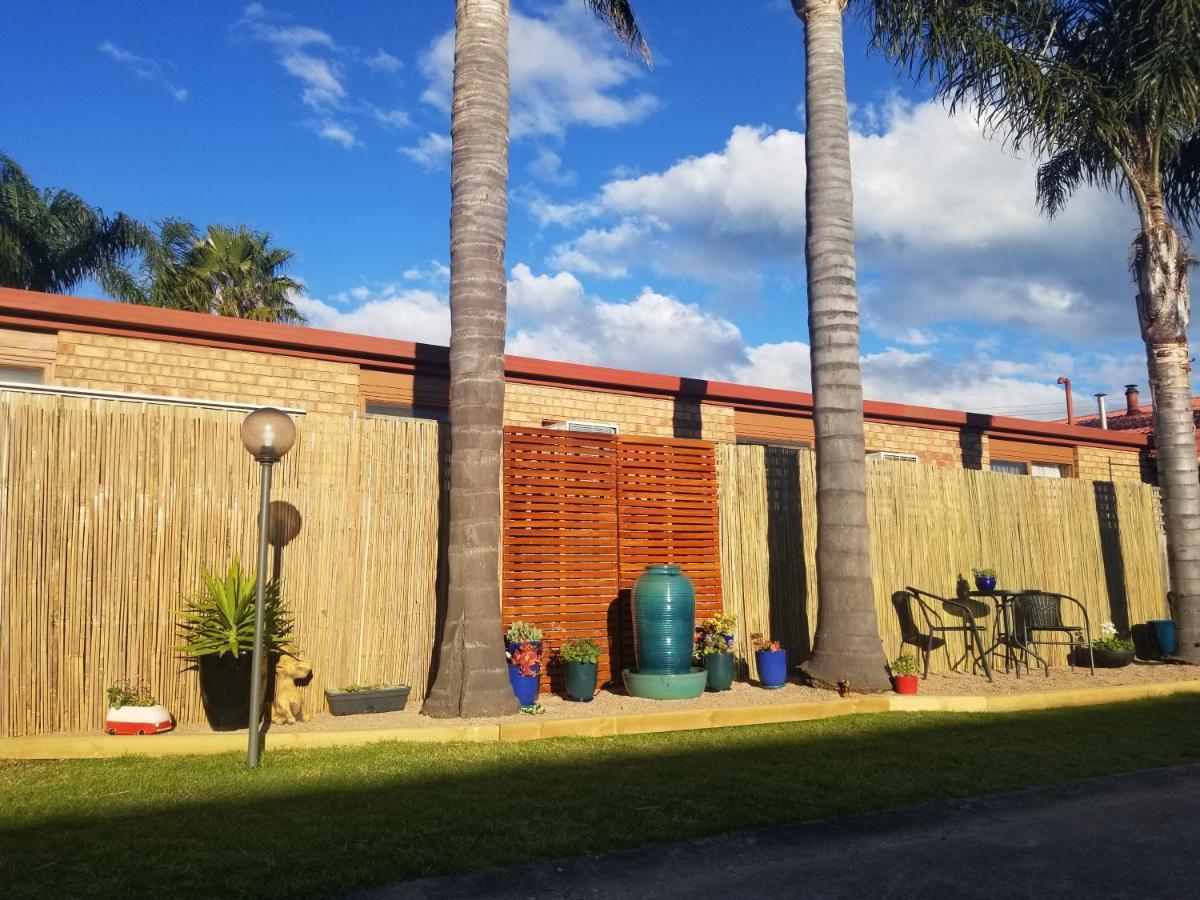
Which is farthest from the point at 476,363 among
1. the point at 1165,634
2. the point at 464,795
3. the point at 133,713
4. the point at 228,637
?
the point at 1165,634

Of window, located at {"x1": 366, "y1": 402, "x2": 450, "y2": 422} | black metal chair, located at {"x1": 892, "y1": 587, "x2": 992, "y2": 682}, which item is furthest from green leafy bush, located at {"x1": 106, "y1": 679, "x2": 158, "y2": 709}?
black metal chair, located at {"x1": 892, "y1": 587, "x2": 992, "y2": 682}

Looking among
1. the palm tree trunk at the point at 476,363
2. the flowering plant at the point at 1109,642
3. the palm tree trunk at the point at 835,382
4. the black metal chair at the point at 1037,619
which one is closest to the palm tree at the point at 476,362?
the palm tree trunk at the point at 476,363

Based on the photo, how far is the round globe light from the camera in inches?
274

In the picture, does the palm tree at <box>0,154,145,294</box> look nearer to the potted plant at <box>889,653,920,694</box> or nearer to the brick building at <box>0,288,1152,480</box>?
the brick building at <box>0,288,1152,480</box>

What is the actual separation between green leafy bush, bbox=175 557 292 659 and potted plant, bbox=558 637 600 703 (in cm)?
276

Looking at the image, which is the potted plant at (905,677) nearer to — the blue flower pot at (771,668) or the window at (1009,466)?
the blue flower pot at (771,668)

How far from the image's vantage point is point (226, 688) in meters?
8.12

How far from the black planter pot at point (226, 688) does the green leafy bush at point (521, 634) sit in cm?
221

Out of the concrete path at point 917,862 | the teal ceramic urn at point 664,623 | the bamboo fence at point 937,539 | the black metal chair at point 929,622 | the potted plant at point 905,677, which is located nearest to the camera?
the concrete path at point 917,862

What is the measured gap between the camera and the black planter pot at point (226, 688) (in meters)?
8.05

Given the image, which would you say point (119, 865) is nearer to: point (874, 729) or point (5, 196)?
point (874, 729)

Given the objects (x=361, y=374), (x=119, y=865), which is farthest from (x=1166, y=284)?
(x=119, y=865)

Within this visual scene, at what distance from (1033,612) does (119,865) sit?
34.7 feet

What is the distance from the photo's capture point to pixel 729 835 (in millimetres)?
4805
